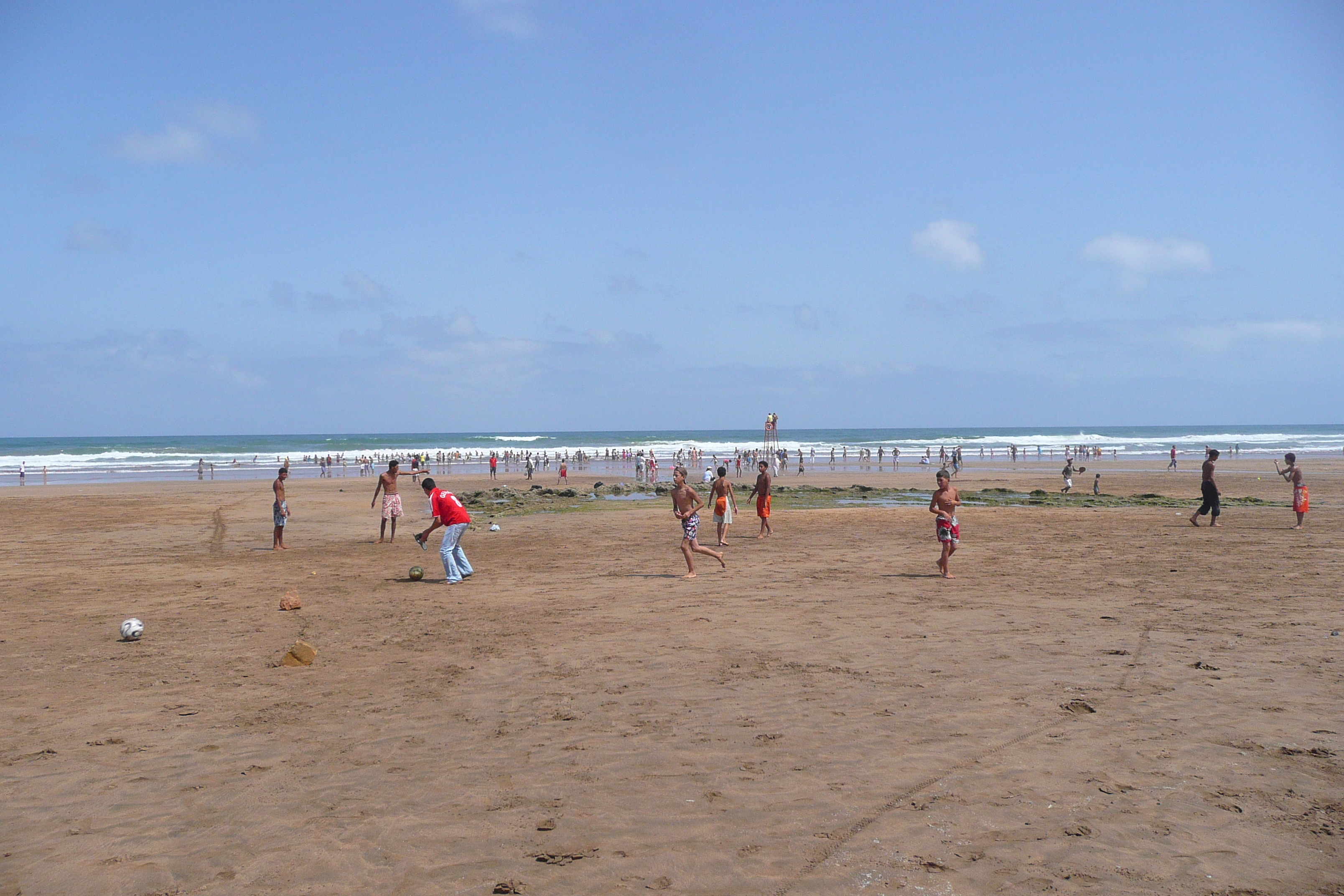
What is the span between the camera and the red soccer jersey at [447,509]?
13383mm

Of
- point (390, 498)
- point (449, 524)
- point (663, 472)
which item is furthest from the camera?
point (663, 472)

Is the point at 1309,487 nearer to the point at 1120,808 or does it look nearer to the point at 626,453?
the point at 1120,808

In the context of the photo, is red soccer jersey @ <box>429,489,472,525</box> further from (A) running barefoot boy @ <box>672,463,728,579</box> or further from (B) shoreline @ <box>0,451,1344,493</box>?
(B) shoreline @ <box>0,451,1344,493</box>

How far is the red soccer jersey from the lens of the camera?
13.4m

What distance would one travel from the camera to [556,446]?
11412 cm

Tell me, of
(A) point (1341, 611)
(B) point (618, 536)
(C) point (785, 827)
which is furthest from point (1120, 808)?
(B) point (618, 536)

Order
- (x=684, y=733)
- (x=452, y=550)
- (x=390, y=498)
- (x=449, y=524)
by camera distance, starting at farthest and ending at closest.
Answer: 1. (x=390, y=498)
2. (x=452, y=550)
3. (x=449, y=524)
4. (x=684, y=733)

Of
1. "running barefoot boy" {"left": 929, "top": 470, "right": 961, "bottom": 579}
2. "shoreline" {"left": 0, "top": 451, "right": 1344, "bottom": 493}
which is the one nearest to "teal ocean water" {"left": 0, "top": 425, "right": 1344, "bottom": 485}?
"shoreline" {"left": 0, "top": 451, "right": 1344, "bottom": 493}

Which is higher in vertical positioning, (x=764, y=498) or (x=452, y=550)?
(x=764, y=498)

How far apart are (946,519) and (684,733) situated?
7673 mm

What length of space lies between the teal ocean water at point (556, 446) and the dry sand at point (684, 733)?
1848 inches

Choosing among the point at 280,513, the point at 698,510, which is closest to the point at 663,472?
the point at 280,513

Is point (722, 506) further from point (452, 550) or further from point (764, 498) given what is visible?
point (452, 550)

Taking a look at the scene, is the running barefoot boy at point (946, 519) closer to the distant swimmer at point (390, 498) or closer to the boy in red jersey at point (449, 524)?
the boy in red jersey at point (449, 524)
